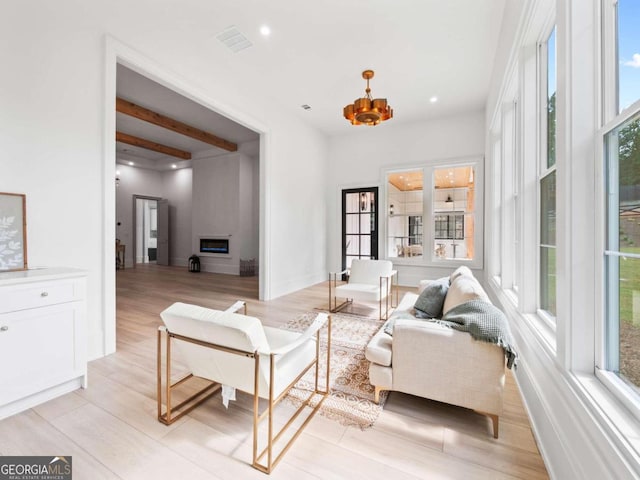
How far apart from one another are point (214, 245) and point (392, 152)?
5530 millimetres

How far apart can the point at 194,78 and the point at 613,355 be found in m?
4.42

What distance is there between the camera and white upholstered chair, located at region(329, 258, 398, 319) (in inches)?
149

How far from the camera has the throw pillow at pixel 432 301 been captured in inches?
101

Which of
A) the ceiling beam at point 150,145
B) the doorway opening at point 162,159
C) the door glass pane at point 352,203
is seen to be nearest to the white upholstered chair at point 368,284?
the doorway opening at point 162,159

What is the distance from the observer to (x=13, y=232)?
204 centimetres

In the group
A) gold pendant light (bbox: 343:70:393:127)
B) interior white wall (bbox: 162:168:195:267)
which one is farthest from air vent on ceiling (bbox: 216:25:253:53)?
interior white wall (bbox: 162:168:195:267)

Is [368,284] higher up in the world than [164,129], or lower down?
lower down

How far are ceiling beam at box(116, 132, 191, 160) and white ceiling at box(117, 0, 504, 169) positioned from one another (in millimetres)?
2097

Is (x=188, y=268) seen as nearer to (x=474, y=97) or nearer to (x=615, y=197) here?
(x=474, y=97)

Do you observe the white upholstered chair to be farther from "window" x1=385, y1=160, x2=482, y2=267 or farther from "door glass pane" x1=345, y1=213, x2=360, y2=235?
"door glass pane" x1=345, y1=213, x2=360, y2=235

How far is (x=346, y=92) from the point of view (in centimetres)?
450

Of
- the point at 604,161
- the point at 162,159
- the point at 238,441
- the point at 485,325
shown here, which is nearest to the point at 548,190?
the point at 604,161

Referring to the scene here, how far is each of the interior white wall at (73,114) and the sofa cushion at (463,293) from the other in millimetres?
3131

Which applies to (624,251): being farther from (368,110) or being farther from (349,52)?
(349,52)
